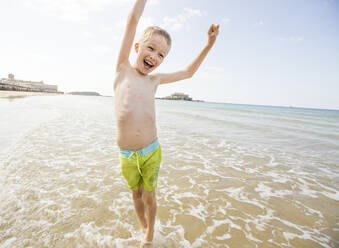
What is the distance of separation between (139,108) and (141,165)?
64 centimetres

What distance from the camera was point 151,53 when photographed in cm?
194

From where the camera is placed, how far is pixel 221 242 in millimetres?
2291

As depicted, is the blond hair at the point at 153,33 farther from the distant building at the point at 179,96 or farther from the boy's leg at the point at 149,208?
the distant building at the point at 179,96

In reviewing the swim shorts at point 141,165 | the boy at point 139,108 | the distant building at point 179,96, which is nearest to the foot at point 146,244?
the boy at point 139,108

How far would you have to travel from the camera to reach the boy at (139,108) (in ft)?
6.41

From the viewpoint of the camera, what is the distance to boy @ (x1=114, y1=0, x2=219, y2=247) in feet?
6.41

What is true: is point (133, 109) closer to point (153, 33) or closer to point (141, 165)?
point (141, 165)

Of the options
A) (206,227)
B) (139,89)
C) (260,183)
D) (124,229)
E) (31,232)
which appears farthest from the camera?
(260,183)

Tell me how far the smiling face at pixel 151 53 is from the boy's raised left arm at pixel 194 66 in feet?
1.00

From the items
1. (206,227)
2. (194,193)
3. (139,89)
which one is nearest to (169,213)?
(206,227)

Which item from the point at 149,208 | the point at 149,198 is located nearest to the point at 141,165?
the point at 149,198

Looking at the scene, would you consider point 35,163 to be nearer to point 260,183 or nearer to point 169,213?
point 169,213

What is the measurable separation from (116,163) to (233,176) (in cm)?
293

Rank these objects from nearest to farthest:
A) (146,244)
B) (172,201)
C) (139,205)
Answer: (146,244), (139,205), (172,201)
